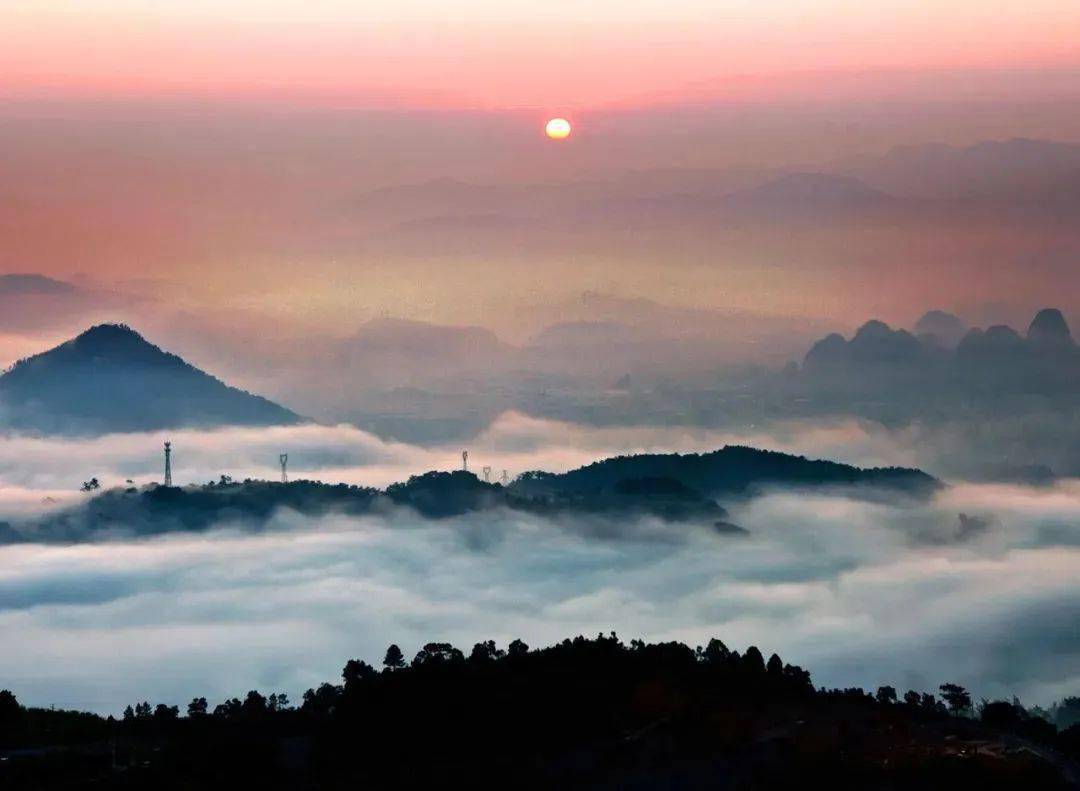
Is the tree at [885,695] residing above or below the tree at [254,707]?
below

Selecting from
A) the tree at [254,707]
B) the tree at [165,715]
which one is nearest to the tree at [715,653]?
the tree at [254,707]

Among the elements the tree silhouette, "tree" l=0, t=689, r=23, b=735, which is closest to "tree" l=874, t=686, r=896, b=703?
the tree silhouette

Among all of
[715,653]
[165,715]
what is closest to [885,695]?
[715,653]

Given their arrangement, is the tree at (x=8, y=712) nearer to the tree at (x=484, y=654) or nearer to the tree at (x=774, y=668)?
the tree at (x=484, y=654)

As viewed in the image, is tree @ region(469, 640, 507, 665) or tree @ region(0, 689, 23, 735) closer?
tree @ region(469, 640, 507, 665)

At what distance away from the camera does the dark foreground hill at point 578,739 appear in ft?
440

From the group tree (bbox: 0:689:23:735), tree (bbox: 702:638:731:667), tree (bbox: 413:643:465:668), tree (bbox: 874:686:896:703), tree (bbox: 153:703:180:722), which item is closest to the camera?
tree (bbox: 874:686:896:703)

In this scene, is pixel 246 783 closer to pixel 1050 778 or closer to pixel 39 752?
pixel 39 752

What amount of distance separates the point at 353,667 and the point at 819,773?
6148 centimetres

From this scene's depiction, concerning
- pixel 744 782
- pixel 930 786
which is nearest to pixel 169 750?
pixel 744 782

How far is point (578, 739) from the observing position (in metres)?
148

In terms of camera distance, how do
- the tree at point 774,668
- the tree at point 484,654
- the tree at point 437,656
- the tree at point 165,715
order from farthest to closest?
the tree at point 165,715 → the tree at point 484,654 → the tree at point 437,656 → the tree at point 774,668

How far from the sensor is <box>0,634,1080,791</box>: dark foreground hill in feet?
440

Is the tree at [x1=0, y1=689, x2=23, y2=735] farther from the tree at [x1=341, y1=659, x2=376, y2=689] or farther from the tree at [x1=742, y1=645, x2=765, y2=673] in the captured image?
the tree at [x1=742, y1=645, x2=765, y2=673]
